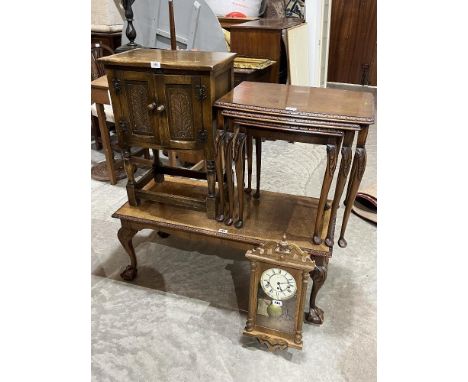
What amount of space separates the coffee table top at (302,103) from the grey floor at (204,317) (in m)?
0.96

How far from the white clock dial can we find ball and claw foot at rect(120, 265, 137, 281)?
2.67 ft

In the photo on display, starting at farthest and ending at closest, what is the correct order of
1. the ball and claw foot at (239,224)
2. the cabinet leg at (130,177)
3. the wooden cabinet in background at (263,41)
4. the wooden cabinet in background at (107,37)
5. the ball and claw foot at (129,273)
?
the wooden cabinet in background at (107,37)
the wooden cabinet in background at (263,41)
the ball and claw foot at (129,273)
the cabinet leg at (130,177)
the ball and claw foot at (239,224)

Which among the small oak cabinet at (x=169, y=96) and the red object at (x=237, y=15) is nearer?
the small oak cabinet at (x=169, y=96)

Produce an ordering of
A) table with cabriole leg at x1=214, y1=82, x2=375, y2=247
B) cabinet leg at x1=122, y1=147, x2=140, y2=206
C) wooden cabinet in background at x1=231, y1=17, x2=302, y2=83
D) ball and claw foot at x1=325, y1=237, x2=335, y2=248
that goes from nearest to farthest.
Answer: table with cabriole leg at x1=214, y1=82, x2=375, y2=247, ball and claw foot at x1=325, y1=237, x2=335, y2=248, cabinet leg at x1=122, y1=147, x2=140, y2=206, wooden cabinet in background at x1=231, y1=17, x2=302, y2=83

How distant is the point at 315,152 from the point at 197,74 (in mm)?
2282

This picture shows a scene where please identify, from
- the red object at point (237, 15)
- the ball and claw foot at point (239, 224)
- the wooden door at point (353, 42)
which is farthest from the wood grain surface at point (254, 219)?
the wooden door at point (353, 42)

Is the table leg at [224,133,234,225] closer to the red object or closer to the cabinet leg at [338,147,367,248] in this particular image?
the cabinet leg at [338,147,367,248]

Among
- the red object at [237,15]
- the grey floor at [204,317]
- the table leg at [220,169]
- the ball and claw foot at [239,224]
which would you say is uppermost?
the red object at [237,15]

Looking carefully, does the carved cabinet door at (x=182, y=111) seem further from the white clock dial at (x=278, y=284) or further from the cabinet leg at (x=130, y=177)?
the white clock dial at (x=278, y=284)

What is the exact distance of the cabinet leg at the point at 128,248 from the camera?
1.89m

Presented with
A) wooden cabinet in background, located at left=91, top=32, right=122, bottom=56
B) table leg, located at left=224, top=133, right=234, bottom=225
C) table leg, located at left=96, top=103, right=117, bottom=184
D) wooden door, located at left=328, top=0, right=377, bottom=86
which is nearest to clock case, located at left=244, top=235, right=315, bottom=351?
table leg, located at left=224, top=133, right=234, bottom=225

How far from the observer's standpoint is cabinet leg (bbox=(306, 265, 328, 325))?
162cm

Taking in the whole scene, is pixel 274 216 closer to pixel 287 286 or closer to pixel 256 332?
pixel 287 286

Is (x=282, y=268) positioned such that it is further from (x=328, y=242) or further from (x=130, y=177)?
(x=130, y=177)
